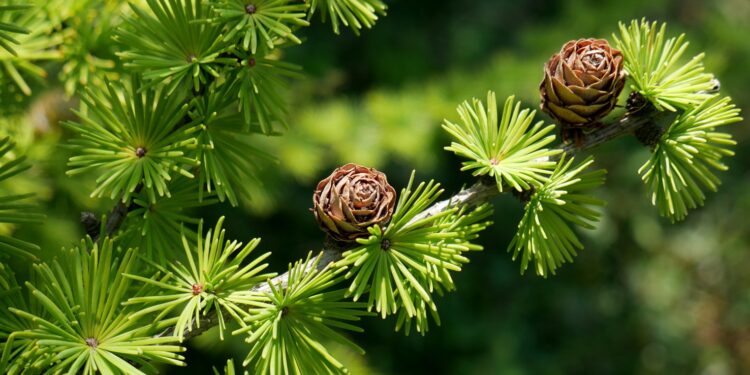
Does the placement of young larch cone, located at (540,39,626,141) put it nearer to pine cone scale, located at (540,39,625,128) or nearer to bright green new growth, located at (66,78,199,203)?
pine cone scale, located at (540,39,625,128)

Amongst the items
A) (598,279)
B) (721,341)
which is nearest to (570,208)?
(598,279)

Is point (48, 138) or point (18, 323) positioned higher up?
point (48, 138)

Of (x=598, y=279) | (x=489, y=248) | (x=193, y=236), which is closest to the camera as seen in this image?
(x=193, y=236)

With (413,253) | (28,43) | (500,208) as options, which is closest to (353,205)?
(413,253)

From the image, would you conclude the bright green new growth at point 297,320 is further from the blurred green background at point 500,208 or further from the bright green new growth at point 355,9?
the blurred green background at point 500,208

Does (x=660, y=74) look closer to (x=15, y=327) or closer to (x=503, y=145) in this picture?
(x=503, y=145)

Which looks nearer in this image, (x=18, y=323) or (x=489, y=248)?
(x=18, y=323)

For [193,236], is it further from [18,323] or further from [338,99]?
[338,99]

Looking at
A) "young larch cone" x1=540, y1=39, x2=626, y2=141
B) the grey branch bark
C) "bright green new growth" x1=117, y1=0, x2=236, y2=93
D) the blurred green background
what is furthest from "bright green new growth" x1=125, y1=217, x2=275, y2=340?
the blurred green background
